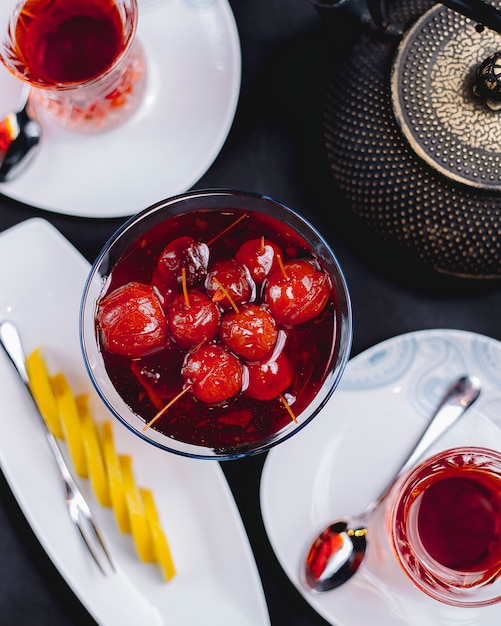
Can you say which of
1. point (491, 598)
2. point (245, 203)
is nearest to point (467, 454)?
point (491, 598)

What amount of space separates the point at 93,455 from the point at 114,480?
53 mm

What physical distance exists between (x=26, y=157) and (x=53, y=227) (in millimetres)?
125

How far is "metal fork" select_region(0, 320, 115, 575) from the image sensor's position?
113cm

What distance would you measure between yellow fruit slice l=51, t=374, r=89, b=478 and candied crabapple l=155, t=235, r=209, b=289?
0.30 m

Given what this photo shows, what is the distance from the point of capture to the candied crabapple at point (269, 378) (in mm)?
925

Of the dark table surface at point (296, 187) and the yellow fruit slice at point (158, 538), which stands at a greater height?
the dark table surface at point (296, 187)

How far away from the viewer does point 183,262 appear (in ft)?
3.09

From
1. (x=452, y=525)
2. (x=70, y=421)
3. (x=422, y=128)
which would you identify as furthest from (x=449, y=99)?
(x=70, y=421)

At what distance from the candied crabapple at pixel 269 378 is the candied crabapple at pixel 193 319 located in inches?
3.0

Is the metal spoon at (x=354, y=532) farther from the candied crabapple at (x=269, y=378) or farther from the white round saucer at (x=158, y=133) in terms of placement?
the white round saucer at (x=158, y=133)

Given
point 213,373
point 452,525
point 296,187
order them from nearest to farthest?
point 213,373 < point 452,525 < point 296,187

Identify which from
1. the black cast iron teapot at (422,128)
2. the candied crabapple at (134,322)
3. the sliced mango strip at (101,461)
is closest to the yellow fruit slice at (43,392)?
the sliced mango strip at (101,461)

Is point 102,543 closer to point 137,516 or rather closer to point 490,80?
point 137,516

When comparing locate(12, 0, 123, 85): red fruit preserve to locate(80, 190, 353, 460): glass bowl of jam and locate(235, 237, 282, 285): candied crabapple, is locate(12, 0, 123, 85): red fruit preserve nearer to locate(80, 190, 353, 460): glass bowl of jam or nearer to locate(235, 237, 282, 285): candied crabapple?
locate(80, 190, 353, 460): glass bowl of jam
